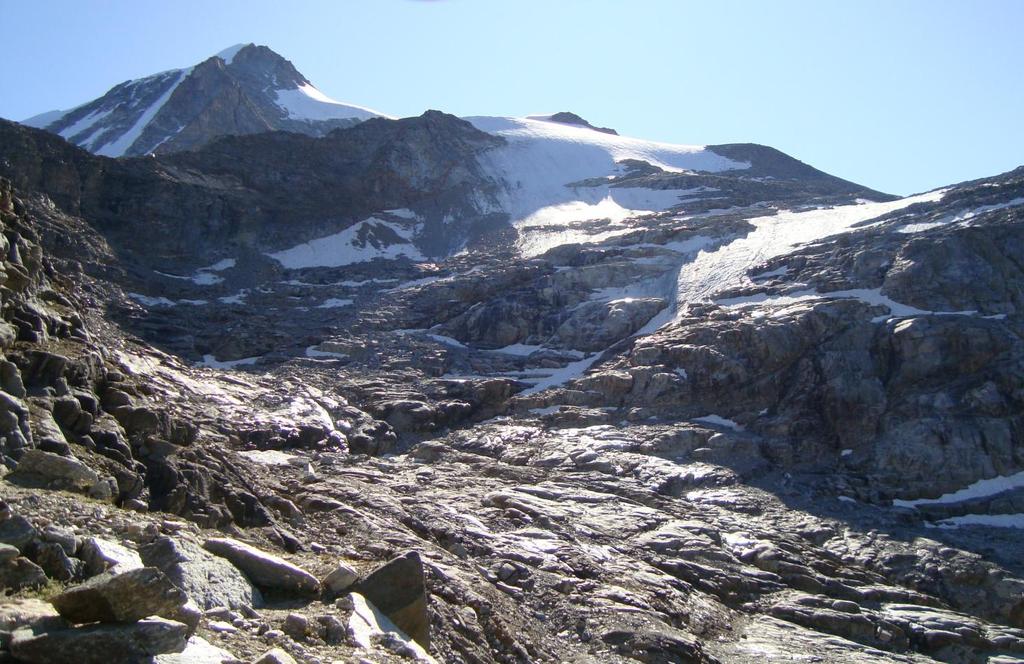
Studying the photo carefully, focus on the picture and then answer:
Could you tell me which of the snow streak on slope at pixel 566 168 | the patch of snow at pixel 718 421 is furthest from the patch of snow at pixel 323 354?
the snow streak on slope at pixel 566 168

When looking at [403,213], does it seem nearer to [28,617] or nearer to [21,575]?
[21,575]

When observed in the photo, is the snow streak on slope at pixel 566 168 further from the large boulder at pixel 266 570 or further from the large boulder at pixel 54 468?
the large boulder at pixel 266 570

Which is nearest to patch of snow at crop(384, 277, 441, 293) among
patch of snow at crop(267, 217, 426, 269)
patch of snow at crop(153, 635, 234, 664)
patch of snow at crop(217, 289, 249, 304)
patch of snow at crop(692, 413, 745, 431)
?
patch of snow at crop(267, 217, 426, 269)

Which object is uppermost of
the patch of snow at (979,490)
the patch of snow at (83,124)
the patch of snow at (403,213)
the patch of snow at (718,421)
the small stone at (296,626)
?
the patch of snow at (83,124)

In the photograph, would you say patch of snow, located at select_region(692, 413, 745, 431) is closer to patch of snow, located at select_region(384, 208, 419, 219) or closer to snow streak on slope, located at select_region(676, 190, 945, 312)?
snow streak on slope, located at select_region(676, 190, 945, 312)

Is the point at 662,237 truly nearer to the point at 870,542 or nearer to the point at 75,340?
the point at 870,542

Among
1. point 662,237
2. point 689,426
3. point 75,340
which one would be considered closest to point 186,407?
point 75,340
